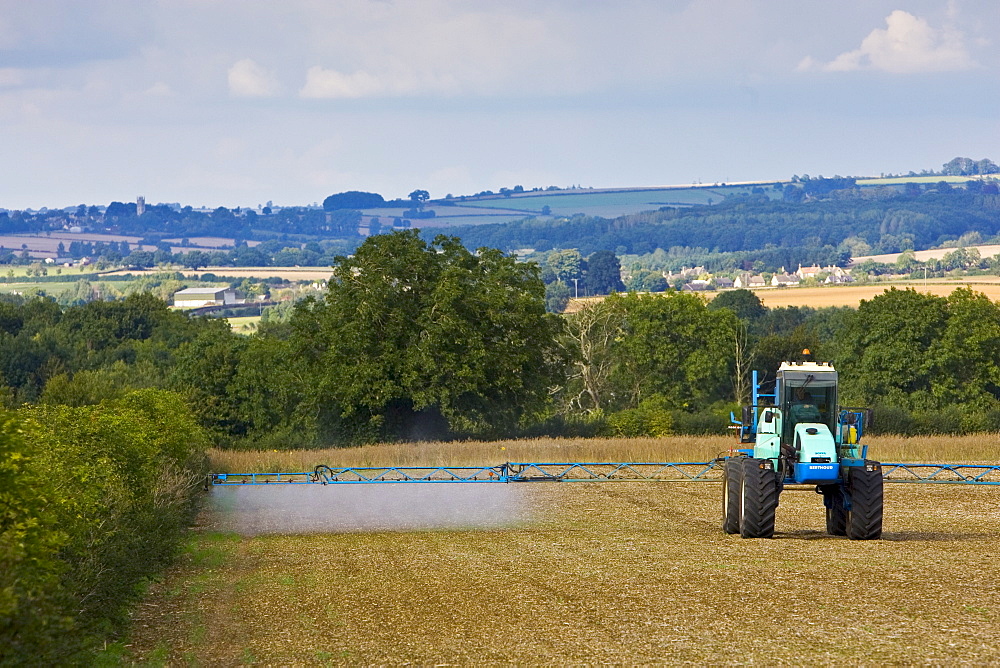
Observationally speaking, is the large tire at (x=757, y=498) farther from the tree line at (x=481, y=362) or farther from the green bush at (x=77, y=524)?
the tree line at (x=481, y=362)

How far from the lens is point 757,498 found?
80.3 ft

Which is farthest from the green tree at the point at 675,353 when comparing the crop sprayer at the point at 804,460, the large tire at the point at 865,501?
the large tire at the point at 865,501

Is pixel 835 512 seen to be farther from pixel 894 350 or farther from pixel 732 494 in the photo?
pixel 894 350

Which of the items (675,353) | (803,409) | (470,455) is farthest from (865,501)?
(675,353)

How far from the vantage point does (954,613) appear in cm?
1802

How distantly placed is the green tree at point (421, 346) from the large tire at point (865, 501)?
3543 centimetres

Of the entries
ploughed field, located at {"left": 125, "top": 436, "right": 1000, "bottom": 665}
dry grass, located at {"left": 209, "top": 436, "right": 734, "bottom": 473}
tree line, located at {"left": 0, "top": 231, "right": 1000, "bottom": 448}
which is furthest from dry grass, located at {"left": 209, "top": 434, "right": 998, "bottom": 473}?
ploughed field, located at {"left": 125, "top": 436, "right": 1000, "bottom": 665}

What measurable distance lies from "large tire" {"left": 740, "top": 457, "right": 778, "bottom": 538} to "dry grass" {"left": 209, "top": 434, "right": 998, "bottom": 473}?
70.9 ft

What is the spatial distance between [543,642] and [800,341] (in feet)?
261

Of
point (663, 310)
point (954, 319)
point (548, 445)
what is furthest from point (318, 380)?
point (954, 319)

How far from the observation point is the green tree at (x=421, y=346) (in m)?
59.6

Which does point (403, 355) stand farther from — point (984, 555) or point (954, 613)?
point (954, 613)

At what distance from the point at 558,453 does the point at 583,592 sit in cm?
2982

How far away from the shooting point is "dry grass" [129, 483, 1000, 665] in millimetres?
16406
